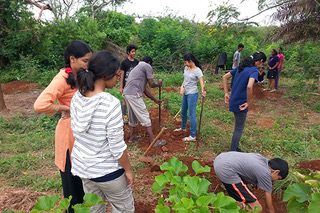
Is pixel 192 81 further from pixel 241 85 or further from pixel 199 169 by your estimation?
pixel 199 169

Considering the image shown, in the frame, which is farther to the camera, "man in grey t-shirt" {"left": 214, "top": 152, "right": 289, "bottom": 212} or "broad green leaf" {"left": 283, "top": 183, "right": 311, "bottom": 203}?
"man in grey t-shirt" {"left": 214, "top": 152, "right": 289, "bottom": 212}

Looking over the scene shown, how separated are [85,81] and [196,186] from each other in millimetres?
902

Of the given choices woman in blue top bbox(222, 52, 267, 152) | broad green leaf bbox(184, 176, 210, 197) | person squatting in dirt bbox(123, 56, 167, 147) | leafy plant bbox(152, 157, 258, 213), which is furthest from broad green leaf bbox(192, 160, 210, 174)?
person squatting in dirt bbox(123, 56, 167, 147)

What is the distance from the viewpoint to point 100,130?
4.63 feet

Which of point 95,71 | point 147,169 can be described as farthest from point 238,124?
point 95,71

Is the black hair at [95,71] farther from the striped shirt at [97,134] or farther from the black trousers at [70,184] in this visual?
the black trousers at [70,184]

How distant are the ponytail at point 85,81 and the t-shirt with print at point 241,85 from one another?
2514mm

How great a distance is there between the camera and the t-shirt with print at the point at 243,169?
2117 mm

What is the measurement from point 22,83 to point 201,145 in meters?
7.70

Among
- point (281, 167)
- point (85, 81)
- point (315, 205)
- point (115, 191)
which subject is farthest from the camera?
point (281, 167)

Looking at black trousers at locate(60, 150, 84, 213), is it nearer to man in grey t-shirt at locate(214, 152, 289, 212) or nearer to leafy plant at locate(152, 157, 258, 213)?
leafy plant at locate(152, 157, 258, 213)

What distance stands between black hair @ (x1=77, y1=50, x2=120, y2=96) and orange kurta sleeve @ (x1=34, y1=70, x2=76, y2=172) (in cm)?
37

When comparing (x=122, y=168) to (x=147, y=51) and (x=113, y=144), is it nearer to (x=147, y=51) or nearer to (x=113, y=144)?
(x=113, y=144)

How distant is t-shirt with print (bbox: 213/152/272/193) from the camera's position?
2.12 m
